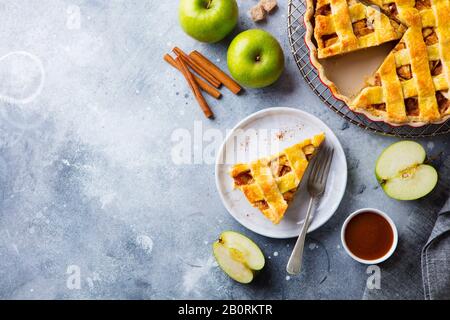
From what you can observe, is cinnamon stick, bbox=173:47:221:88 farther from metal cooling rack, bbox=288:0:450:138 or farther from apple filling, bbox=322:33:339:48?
apple filling, bbox=322:33:339:48

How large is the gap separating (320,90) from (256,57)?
0.31 m

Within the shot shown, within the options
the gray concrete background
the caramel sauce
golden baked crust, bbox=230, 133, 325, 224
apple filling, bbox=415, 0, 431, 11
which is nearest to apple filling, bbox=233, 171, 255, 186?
golden baked crust, bbox=230, 133, 325, 224

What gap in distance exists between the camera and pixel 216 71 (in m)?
2.16

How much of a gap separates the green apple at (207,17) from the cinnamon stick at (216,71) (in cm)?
12

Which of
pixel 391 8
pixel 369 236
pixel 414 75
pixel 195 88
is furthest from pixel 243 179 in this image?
pixel 391 8

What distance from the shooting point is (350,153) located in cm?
212

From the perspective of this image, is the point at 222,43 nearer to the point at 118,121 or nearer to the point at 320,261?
the point at 118,121

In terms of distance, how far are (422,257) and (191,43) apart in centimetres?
126

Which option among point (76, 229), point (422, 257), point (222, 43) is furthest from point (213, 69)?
point (422, 257)

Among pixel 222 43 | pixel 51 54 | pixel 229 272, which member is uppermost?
pixel 51 54

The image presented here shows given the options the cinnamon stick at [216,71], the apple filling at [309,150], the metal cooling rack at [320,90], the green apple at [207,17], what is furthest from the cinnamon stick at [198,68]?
the apple filling at [309,150]

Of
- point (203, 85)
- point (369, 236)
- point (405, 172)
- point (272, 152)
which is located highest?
point (203, 85)

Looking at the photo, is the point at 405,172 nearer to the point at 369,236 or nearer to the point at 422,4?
the point at 369,236

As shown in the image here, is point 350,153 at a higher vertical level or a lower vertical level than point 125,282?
higher
